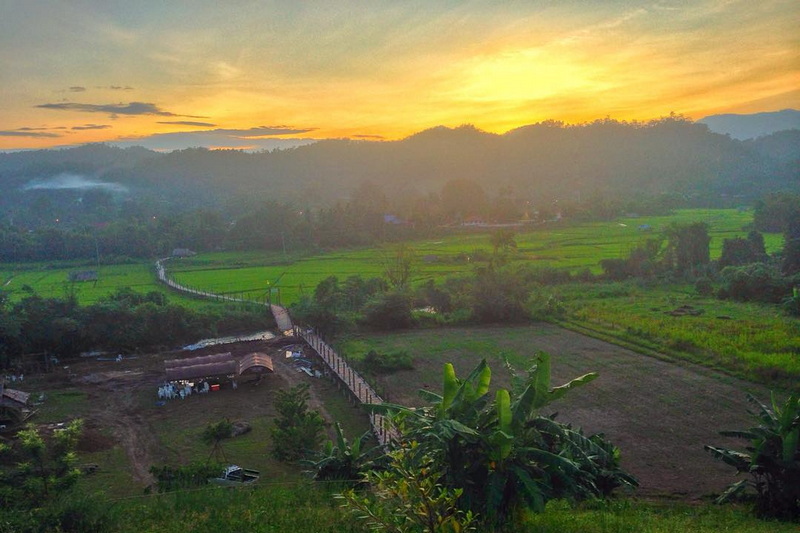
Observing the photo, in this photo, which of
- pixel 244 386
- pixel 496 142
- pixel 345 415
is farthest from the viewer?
pixel 496 142

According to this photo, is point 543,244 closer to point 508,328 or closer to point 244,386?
point 508,328

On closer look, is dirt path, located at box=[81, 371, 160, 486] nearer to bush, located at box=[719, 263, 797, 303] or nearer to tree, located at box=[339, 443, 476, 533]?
tree, located at box=[339, 443, 476, 533]

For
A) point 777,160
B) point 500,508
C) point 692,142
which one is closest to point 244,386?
point 500,508

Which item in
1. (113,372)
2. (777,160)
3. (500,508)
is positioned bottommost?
(113,372)

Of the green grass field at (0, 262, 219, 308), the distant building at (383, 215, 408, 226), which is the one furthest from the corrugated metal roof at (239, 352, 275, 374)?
the distant building at (383, 215, 408, 226)

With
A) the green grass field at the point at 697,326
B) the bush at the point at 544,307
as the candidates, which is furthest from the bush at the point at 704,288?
the bush at the point at 544,307
